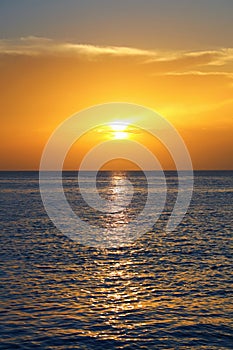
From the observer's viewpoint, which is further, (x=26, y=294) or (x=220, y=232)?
(x=220, y=232)

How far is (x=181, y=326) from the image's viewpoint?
22.9 meters

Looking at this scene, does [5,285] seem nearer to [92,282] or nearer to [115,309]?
[92,282]

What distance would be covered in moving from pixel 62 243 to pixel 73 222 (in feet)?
67.6

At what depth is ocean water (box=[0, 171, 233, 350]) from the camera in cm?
2152

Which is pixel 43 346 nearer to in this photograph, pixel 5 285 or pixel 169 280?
pixel 5 285

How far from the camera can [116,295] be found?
28219 millimetres

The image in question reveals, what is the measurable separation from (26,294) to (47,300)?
1737 millimetres

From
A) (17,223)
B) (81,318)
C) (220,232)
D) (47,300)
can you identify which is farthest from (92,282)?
(17,223)

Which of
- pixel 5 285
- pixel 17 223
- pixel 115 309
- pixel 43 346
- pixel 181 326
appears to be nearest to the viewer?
pixel 43 346

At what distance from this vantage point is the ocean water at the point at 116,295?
21.5 meters

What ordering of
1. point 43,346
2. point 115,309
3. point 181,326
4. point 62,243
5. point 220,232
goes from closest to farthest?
point 43,346 → point 181,326 → point 115,309 → point 62,243 → point 220,232

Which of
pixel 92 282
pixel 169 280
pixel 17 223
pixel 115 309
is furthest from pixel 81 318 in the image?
pixel 17 223

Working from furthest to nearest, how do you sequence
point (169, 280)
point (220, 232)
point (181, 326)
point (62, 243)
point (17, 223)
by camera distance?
point (17, 223) < point (220, 232) < point (62, 243) < point (169, 280) < point (181, 326)

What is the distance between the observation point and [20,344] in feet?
67.1
